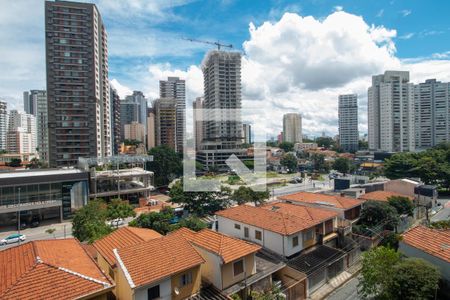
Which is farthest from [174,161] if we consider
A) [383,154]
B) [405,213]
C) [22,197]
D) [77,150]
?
[383,154]

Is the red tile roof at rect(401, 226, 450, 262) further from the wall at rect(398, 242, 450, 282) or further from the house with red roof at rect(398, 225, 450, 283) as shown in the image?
the wall at rect(398, 242, 450, 282)

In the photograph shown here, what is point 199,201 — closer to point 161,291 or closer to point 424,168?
point 161,291

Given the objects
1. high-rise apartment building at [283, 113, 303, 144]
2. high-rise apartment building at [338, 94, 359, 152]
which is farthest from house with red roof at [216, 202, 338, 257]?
high-rise apartment building at [283, 113, 303, 144]

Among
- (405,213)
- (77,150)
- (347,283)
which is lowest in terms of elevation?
(347,283)

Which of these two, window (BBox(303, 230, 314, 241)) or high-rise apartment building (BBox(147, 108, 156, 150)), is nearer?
window (BBox(303, 230, 314, 241))

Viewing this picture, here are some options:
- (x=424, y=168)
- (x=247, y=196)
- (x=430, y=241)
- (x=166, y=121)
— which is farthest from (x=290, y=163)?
(x=430, y=241)

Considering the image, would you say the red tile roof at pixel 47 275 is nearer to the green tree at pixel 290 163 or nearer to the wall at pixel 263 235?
the wall at pixel 263 235

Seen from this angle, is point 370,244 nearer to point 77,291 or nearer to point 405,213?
point 405,213
